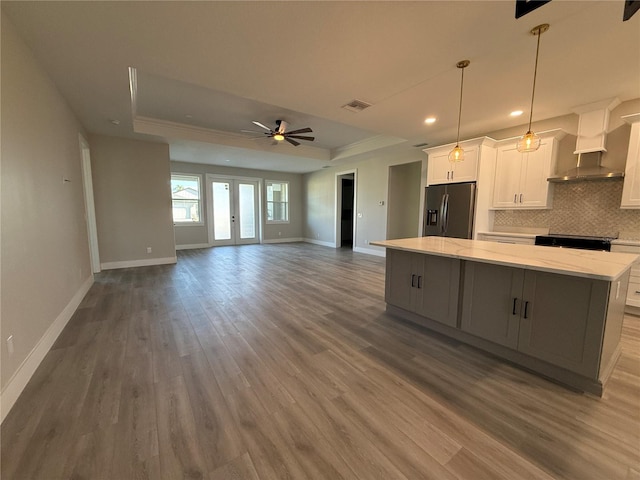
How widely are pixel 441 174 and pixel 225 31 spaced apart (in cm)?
413

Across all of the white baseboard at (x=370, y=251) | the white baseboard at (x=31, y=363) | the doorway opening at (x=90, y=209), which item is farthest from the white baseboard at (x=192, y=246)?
the white baseboard at (x=31, y=363)

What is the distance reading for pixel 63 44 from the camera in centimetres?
222

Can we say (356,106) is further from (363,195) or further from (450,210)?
(363,195)

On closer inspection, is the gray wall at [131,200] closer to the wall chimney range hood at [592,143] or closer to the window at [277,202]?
the window at [277,202]

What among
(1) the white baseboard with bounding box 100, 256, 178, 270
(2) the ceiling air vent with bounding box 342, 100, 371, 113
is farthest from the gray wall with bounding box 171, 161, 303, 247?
(2) the ceiling air vent with bounding box 342, 100, 371, 113

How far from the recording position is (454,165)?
15.2ft

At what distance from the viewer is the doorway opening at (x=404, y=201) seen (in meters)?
6.77

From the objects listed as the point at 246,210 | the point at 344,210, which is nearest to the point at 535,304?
the point at 344,210

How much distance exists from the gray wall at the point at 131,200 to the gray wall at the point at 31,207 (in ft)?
6.36

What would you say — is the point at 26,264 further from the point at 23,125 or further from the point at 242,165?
the point at 242,165

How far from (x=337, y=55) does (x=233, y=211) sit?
7169 mm

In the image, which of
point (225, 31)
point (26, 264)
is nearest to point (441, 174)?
point (225, 31)

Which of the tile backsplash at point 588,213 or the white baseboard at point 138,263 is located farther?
the white baseboard at point 138,263

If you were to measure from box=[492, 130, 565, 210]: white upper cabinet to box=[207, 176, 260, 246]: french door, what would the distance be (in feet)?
23.4
